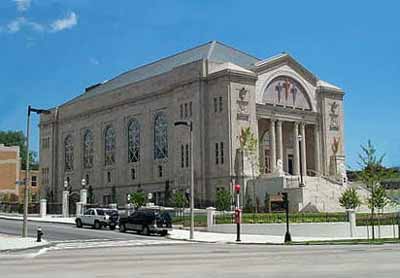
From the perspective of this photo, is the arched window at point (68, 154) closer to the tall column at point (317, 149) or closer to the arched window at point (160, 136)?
the arched window at point (160, 136)

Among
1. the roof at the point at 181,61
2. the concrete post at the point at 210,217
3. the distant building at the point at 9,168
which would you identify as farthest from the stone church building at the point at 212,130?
the distant building at the point at 9,168

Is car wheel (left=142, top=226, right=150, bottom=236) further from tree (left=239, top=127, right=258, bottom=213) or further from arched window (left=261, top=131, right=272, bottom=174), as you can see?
arched window (left=261, top=131, right=272, bottom=174)

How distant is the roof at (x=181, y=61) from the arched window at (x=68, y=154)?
23.4 feet

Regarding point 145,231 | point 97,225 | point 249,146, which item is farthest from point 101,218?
point 249,146

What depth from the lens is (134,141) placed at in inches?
3494

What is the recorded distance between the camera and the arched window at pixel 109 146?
3662 inches

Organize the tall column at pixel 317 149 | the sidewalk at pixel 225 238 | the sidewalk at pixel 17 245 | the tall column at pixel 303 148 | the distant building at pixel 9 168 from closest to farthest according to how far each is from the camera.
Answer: the sidewalk at pixel 17 245 < the sidewalk at pixel 225 238 < the tall column at pixel 303 148 < the tall column at pixel 317 149 < the distant building at pixel 9 168

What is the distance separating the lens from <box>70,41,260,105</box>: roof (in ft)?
270

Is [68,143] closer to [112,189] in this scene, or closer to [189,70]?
[112,189]

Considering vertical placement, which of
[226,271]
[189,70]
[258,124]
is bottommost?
[226,271]

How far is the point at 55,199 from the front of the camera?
104250 mm

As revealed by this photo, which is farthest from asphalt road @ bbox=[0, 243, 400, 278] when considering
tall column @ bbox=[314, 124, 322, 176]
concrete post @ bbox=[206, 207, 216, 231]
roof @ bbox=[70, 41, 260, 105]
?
tall column @ bbox=[314, 124, 322, 176]

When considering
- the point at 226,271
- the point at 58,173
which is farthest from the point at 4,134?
the point at 226,271

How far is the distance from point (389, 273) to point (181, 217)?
37551 mm
